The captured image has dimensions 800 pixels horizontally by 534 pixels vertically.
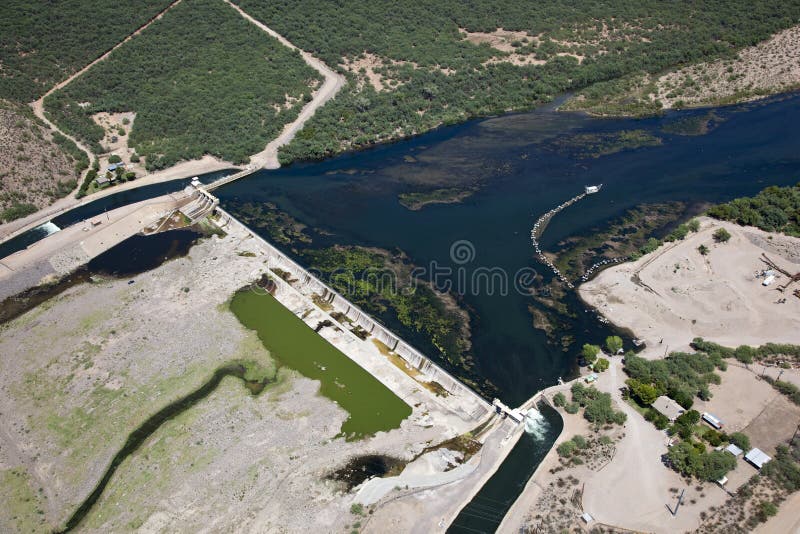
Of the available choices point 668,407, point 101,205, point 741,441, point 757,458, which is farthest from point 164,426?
point 757,458

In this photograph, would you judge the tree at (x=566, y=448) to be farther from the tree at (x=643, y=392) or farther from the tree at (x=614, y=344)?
the tree at (x=614, y=344)

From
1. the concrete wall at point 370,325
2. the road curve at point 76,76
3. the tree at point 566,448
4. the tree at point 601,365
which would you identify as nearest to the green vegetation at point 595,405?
the tree at point 601,365

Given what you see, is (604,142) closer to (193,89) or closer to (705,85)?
(705,85)

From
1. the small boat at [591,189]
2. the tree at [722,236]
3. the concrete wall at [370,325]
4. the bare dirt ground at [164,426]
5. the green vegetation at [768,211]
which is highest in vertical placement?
the green vegetation at [768,211]

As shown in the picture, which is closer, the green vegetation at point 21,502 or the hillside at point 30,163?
the green vegetation at point 21,502

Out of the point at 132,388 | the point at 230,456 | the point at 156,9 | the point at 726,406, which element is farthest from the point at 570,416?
the point at 156,9

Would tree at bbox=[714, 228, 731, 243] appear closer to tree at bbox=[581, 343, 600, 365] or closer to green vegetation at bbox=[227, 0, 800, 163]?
tree at bbox=[581, 343, 600, 365]

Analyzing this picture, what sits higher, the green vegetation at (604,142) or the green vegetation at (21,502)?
the green vegetation at (604,142)
